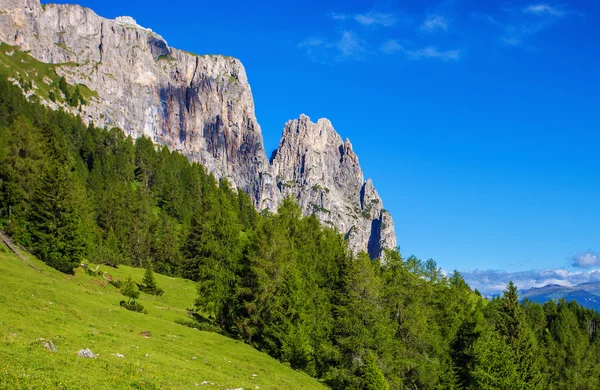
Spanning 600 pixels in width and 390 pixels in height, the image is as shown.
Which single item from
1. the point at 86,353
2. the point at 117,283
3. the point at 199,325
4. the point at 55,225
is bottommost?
the point at 199,325

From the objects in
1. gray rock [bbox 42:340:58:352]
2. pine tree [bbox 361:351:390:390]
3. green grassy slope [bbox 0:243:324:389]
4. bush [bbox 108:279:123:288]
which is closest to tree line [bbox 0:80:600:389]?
pine tree [bbox 361:351:390:390]

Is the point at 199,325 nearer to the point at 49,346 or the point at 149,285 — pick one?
the point at 149,285

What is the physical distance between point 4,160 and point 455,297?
75.9 meters

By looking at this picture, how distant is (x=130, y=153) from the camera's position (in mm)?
154250

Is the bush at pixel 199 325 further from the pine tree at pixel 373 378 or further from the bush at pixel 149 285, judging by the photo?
the pine tree at pixel 373 378

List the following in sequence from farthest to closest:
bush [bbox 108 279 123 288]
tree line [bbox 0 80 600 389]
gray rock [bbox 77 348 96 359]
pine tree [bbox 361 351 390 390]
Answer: bush [bbox 108 279 123 288] → tree line [bbox 0 80 600 389] → pine tree [bbox 361 351 390 390] → gray rock [bbox 77 348 96 359]

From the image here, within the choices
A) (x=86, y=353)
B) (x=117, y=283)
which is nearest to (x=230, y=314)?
(x=117, y=283)

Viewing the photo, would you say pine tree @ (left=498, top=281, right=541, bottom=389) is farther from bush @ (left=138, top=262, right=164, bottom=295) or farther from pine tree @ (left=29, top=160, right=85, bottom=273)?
pine tree @ (left=29, top=160, right=85, bottom=273)

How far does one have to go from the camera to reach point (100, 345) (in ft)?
81.4

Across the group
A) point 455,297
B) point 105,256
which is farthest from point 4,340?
point 455,297

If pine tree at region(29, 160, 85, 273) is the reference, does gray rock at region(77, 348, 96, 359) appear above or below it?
below

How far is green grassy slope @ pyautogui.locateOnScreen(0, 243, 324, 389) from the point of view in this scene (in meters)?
17.6

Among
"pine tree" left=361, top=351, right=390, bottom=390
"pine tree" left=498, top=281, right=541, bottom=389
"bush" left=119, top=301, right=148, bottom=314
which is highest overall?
"pine tree" left=498, top=281, right=541, bottom=389

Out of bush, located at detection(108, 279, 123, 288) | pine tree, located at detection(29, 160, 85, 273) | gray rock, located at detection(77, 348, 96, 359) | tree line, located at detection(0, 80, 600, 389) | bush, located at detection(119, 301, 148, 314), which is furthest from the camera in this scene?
bush, located at detection(108, 279, 123, 288)
